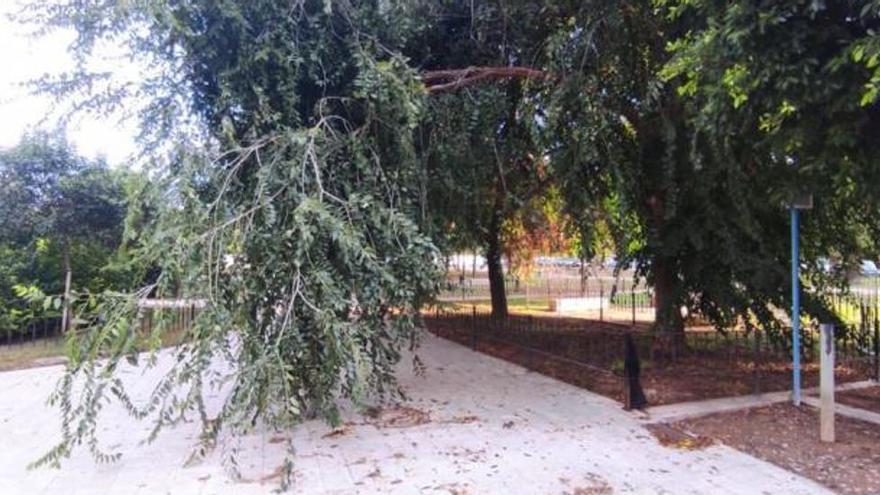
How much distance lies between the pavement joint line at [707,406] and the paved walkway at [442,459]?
0.85ft

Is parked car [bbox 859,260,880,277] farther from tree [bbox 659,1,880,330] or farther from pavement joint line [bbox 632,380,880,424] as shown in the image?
tree [bbox 659,1,880,330]

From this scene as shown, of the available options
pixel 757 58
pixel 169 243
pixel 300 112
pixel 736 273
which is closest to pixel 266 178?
pixel 169 243

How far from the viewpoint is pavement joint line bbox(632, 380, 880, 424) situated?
533 centimetres

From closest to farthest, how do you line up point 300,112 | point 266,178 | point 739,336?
point 266,178 → point 300,112 → point 739,336

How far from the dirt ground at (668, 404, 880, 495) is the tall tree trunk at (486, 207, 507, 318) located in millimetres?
4913

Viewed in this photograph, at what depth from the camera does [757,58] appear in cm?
322

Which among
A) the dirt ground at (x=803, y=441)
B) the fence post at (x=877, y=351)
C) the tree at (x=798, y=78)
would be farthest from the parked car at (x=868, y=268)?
the tree at (x=798, y=78)

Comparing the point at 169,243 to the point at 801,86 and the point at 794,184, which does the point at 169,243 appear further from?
the point at 794,184

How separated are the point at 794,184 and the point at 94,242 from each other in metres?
11.1

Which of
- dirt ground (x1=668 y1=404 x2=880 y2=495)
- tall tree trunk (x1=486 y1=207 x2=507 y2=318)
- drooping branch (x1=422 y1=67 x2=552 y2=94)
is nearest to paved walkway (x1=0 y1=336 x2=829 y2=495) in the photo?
dirt ground (x1=668 y1=404 x2=880 y2=495)

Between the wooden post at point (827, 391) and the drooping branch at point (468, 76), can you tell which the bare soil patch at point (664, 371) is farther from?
the drooping branch at point (468, 76)

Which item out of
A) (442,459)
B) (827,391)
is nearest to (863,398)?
(827,391)

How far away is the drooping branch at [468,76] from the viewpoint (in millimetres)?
5910

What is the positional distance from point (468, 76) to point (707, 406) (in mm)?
4031
